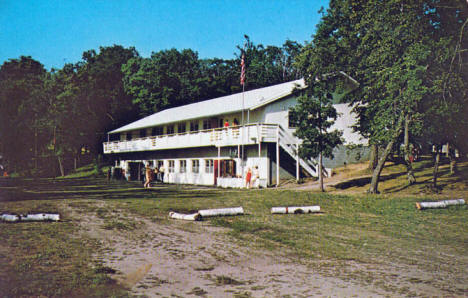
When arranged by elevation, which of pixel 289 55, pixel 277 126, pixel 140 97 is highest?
pixel 289 55

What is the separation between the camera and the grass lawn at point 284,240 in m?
6.55

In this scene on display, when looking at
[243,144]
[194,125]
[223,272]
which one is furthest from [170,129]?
[223,272]

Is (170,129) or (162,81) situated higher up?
(162,81)

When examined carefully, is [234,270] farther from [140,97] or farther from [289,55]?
[289,55]

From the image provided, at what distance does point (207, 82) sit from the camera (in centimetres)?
6538

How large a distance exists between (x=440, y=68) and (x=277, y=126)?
12804 millimetres

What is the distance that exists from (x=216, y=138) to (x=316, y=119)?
1089 centimetres

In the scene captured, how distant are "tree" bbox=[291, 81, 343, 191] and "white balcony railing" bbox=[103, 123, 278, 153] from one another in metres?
4.98

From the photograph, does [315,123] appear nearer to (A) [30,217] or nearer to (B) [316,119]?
(B) [316,119]

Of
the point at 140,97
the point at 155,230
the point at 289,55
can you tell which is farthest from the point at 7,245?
the point at 289,55

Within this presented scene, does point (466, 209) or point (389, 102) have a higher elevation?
point (389, 102)

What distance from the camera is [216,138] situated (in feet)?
110

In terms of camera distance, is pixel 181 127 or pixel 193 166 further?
pixel 181 127

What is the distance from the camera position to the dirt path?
6.18 metres
